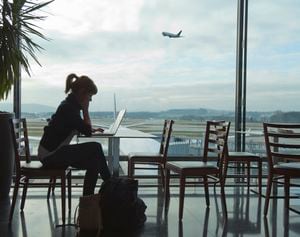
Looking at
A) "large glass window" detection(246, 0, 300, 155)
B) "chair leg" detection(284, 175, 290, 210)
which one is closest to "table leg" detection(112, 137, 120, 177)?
"chair leg" detection(284, 175, 290, 210)

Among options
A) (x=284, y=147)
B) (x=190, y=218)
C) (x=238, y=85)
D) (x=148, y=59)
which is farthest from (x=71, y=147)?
(x=238, y=85)

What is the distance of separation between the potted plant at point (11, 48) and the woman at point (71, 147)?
0.96 m

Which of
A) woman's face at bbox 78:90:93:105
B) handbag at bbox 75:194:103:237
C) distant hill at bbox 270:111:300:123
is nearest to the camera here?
handbag at bbox 75:194:103:237

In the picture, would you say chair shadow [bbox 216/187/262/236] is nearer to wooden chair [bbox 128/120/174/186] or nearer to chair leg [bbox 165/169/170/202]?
chair leg [bbox 165/169/170/202]

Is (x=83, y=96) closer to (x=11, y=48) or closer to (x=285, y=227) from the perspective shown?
(x=11, y=48)

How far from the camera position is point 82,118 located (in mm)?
3922

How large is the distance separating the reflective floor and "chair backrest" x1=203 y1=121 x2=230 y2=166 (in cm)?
55

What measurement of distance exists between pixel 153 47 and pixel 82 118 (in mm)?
2525

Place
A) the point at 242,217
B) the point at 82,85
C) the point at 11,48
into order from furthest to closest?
the point at 11,48 → the point at 242,217 → the point at 82,85

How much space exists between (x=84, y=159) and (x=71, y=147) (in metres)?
0.15

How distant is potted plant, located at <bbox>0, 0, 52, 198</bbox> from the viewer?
4629 millimetres

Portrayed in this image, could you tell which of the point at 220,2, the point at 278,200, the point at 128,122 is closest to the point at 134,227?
the point at 278,200

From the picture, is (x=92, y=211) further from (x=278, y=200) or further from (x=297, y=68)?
(x=297, y=68)

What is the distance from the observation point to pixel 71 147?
3795 millimetres
